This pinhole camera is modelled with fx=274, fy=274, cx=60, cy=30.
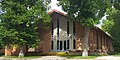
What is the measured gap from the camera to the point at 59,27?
43125mm

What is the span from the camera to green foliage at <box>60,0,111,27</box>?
34388 millimetres

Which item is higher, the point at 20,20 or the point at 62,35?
the point at 20,20

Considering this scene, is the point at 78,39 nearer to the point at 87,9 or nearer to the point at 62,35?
the point at 62,35

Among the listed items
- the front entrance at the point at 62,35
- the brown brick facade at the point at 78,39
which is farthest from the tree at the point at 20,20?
the front entrance at the point at 62,35

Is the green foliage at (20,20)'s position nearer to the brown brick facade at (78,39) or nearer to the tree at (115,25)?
the brown brick facade at (78,39)

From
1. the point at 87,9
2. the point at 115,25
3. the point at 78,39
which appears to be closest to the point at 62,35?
the point at 78,39

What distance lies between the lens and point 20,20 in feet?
116

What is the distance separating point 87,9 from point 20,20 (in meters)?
8.75

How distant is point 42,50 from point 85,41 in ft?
27.1

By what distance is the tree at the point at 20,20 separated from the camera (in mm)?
35688

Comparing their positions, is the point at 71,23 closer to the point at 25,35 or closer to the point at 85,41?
the point at 85,41

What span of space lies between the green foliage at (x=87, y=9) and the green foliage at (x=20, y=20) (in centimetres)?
364

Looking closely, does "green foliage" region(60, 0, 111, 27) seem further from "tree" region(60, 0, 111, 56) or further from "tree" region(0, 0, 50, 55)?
"tree" region(0, 0, 50, 55)

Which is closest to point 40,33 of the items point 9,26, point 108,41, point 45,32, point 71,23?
point 45,32
